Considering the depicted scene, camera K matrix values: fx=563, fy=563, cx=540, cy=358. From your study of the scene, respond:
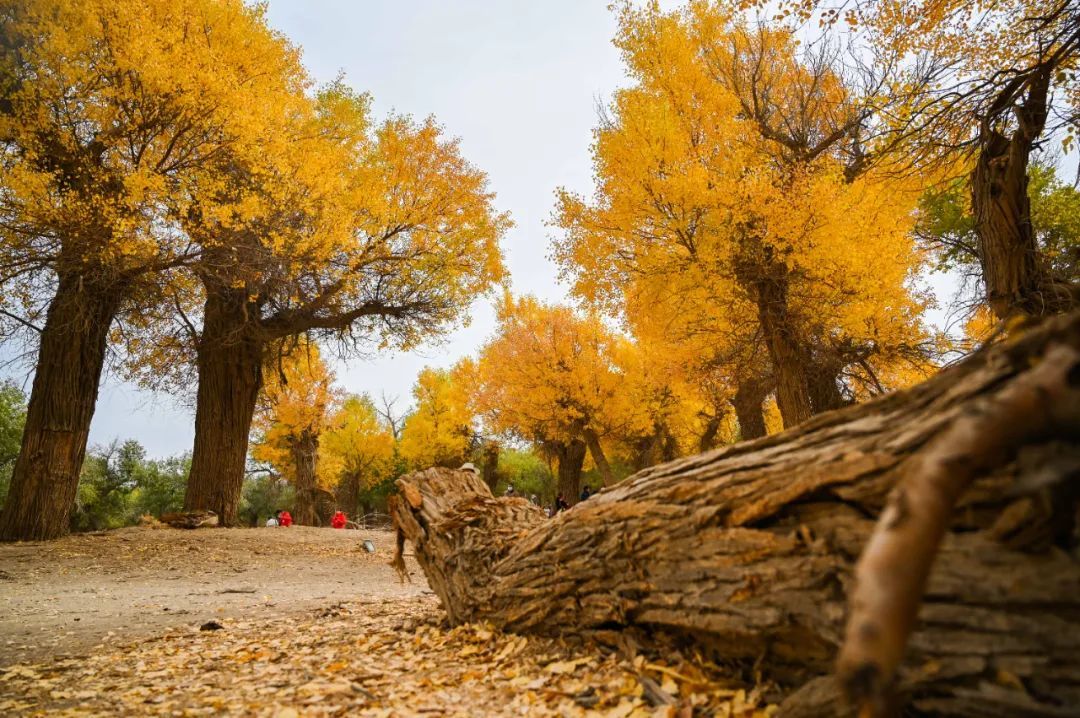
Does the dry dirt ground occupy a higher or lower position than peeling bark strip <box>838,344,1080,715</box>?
lower

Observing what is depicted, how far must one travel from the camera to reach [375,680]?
2652 mm

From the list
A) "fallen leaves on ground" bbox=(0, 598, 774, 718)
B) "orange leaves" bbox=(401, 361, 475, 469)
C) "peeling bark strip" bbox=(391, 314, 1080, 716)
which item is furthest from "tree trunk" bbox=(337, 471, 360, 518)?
"peeling bark strip" bbox=(391, 314, 1080, 716)

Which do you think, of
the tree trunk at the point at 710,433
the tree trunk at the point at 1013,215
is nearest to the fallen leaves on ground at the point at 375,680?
the tree trunk at the point at 1013,215

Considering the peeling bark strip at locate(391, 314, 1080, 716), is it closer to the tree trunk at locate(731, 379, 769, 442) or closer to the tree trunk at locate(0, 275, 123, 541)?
the tree trunk at locate(0, 275, 123, 541)

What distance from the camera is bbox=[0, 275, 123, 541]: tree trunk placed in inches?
360

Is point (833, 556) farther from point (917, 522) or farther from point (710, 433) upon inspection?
point (710, 433)

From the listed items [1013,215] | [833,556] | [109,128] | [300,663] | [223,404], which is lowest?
[300,663]

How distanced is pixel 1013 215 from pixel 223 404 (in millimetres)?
13338

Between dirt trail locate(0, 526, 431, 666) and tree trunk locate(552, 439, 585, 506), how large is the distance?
1038 cm

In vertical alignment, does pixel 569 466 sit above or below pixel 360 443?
below

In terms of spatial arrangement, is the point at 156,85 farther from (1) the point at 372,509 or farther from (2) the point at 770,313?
(1) the point at 372,509

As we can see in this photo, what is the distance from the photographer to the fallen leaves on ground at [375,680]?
2.18 metres

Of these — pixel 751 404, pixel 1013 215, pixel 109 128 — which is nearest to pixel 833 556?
pixel 1013 215

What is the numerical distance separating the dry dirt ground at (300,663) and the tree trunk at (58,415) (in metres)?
3.56
